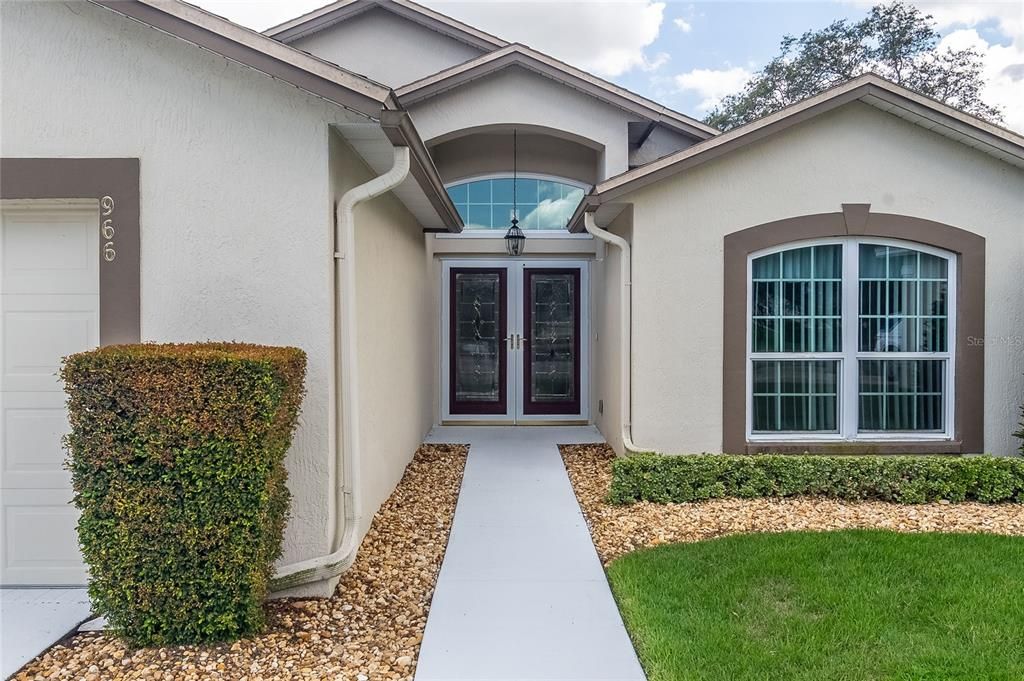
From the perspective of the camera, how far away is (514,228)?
1009 cm

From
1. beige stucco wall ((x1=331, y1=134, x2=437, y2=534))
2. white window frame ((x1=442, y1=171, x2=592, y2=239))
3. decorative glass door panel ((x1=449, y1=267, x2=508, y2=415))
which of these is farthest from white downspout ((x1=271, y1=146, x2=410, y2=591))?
decorative glass door panel ((x1=449, y1=267, x2=508, y2=415))

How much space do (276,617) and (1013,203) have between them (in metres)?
8.45

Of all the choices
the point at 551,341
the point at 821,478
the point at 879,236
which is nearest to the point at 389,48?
the point at 551,341

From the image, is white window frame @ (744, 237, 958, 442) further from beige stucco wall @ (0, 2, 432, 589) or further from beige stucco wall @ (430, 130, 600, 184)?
beige stucco wall @ (0, 2, 432, 589)

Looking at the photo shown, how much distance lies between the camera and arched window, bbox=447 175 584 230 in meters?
10.8

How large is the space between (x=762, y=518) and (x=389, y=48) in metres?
9.50

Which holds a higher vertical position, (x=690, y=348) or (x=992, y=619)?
(x=690, y=348)

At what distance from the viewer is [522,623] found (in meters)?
3.99

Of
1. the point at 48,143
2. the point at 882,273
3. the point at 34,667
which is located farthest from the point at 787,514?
the point at 48,143

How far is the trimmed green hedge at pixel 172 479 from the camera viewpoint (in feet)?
11.2

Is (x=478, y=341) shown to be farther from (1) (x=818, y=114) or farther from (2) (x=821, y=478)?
(1) (x=818, y=114)

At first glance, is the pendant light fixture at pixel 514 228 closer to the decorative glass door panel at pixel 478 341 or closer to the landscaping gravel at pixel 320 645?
the decorative glass door panel at pixel 478 341

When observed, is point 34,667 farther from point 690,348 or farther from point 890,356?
point 890,356

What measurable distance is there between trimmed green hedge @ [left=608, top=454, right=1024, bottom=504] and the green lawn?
114cm
